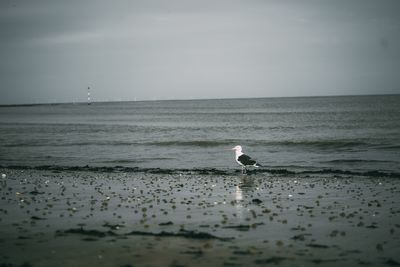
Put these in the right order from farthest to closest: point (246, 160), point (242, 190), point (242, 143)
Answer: point (242, 143)
point (246, 160)
point (242, 190)

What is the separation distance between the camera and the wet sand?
31.3 feet

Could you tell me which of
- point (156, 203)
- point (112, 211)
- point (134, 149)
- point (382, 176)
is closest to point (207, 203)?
point (156, 203)

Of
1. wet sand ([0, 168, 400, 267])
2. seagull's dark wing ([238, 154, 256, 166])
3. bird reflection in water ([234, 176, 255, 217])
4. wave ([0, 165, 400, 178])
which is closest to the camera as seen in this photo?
wet sand ([0, 168, 400, 267])

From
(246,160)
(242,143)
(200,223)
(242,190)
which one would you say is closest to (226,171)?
(246,160)

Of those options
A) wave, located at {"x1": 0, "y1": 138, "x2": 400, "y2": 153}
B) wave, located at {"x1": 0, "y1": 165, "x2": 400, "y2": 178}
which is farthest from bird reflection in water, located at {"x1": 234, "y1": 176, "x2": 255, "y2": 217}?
wave, located at {"x1": 0, "y1": 138, "x2": 400, "y2": 153}

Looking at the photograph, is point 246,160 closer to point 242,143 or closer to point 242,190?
point 242,190

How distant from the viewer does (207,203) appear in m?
16.0

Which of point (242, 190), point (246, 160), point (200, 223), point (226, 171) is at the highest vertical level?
point (246, 160)

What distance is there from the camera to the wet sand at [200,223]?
9555mm

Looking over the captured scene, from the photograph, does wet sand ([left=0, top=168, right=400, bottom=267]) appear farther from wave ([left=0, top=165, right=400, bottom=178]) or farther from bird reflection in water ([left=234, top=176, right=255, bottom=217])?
wave ([left=0, top=165, right=400, bottom=178])

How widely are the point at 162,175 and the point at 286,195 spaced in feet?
32.5

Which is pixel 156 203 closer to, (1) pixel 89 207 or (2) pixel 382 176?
(1) pixel 89 207

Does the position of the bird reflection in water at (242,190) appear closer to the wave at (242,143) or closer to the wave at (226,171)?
the wave at (226,171)

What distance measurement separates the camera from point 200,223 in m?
12.8
